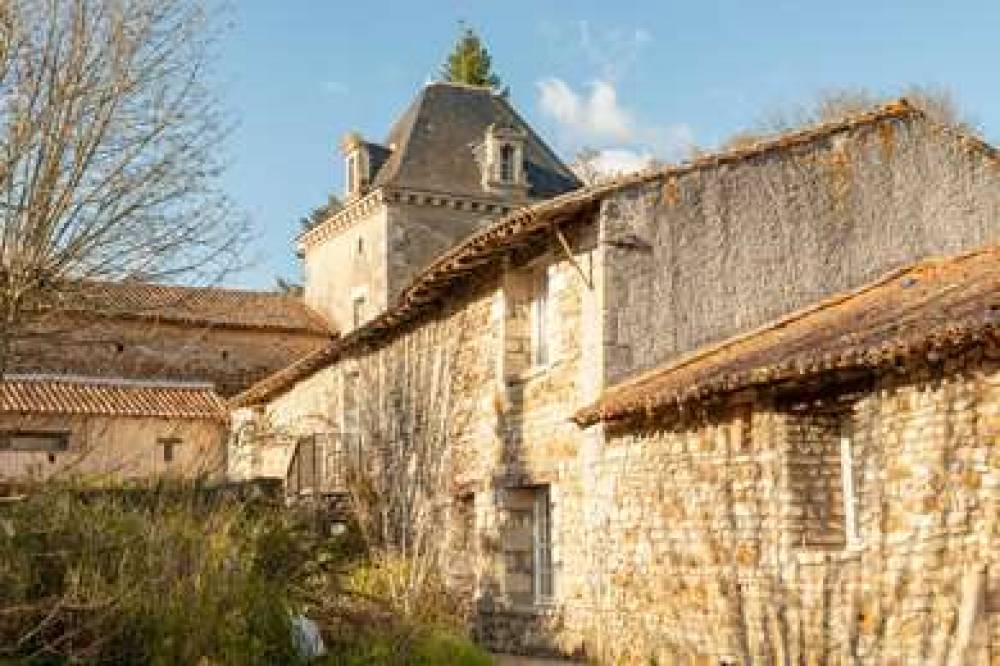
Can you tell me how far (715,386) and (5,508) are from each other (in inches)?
222

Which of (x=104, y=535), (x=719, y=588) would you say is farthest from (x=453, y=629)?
(x=104, y=535)

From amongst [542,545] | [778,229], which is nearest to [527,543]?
[542,545]

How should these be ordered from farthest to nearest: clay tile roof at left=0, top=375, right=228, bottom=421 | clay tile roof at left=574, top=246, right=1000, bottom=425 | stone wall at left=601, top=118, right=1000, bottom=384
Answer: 1. clay tile roof at left=0, top=375, right=228, bottom=421
2. stone wall at left=601, top=118, right=1000, bottom=384
3. clay tile roof at left=574, top=246, right=1000, bottom=425

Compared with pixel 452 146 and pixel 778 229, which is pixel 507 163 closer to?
pixel 452 146

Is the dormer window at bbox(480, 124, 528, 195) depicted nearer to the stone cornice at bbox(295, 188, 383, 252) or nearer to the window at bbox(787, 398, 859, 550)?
the stone cornice at bbox(295, 188, 383, 252)

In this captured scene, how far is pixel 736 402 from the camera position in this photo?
11.1 meters

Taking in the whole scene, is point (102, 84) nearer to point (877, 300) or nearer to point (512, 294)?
point (512, 294)

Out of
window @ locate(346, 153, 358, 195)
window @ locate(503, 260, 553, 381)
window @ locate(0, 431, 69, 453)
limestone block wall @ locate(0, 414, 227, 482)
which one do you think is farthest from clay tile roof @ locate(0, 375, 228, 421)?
window @ locate(503, 260, 553, 381)

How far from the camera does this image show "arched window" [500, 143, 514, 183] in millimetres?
30578

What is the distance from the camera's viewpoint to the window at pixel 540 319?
14.9 meters

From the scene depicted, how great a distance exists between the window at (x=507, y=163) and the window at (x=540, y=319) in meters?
15.7

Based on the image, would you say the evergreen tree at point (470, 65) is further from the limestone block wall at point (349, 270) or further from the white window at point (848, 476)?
Result: the white window at point (848, 476)

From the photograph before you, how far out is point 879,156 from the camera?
14820 millimetres

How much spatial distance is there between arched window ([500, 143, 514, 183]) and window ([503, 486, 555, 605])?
54.8ft
